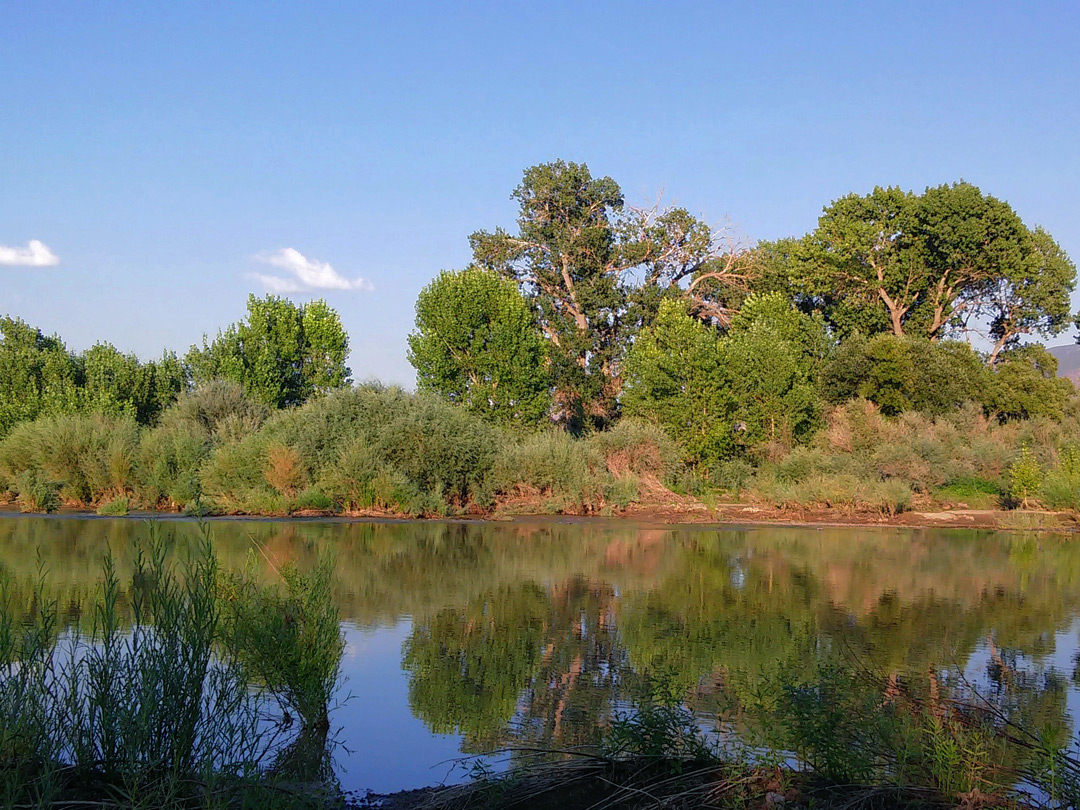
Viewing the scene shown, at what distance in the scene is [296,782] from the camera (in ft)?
23.5

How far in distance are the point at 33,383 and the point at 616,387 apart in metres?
25.7

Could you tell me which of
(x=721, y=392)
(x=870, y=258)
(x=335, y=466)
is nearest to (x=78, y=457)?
(x=335, y=466)

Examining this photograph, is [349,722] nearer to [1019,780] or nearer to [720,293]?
[1019,780]

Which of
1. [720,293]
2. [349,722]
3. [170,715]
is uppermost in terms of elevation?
[720,293]

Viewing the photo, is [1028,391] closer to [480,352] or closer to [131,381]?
[480,352]

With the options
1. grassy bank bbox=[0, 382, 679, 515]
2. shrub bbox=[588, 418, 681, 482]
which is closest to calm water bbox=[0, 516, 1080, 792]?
grassy bank bbox=[0, 382, 679, 515]

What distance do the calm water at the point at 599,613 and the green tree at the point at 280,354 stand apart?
1967 cm

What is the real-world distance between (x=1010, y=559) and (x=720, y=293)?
31428 millimetres

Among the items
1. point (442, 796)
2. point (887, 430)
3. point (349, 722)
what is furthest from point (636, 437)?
point (442, 796)

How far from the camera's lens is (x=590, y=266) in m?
50.1

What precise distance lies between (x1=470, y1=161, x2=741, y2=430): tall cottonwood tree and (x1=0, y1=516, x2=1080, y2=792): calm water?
22869 mm

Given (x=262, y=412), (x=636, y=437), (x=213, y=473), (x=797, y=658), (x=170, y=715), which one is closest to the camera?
(x=170, y=715)

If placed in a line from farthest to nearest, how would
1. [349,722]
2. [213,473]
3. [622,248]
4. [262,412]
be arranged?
1. [622,248]
2. [262,412]
3. [213,473]
4. [349,722]

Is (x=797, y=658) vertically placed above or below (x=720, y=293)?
below
